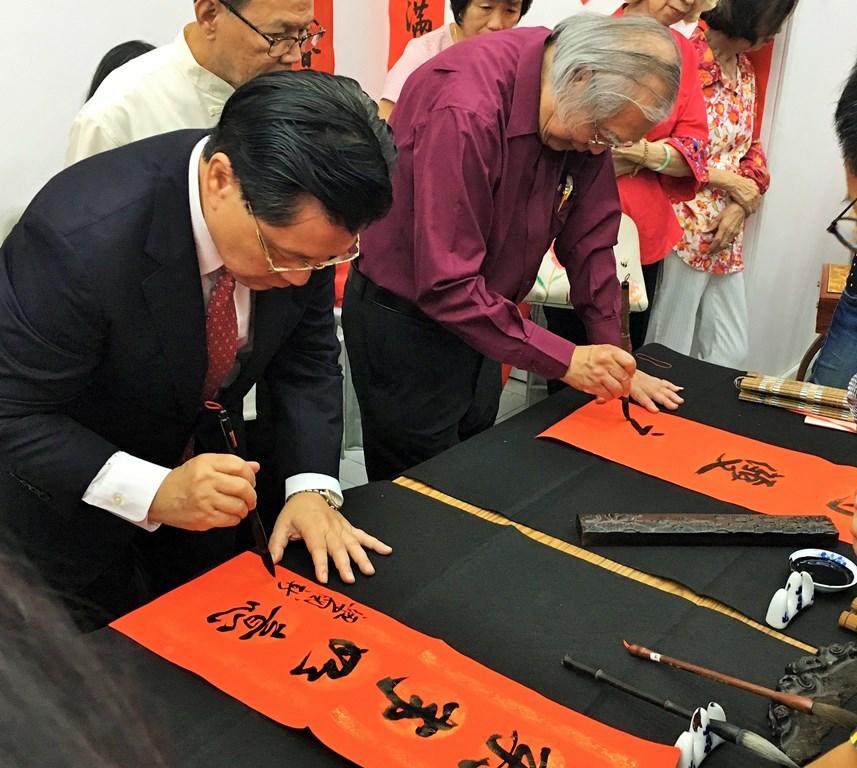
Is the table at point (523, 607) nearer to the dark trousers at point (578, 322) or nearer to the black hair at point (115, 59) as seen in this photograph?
the dark trousers at point (578, 322)

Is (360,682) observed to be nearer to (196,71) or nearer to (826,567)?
(826,567)

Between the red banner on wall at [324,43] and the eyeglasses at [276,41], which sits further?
the red banner on wall at [324,43]

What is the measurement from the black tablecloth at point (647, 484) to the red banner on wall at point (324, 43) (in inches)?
70.5

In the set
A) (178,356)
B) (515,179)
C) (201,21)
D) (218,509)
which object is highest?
(201,21)

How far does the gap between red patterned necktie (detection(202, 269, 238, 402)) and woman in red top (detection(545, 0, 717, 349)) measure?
1519 millimetres

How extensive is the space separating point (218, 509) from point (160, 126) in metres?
0.93

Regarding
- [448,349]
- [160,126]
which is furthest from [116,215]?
[448,349]

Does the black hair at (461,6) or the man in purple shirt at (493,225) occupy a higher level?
the black hair at (461,6)

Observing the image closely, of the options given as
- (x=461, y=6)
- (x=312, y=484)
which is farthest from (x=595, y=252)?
(x=461, y=6)

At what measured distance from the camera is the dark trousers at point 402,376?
1.79 meters

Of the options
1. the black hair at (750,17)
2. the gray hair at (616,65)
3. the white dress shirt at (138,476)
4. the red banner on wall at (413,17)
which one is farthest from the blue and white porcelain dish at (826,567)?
the red banner on wall at (413,17)

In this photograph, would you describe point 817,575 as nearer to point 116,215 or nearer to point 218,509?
point 218,509

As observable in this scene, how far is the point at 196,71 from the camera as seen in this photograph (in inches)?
69.9

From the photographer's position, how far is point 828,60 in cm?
344
